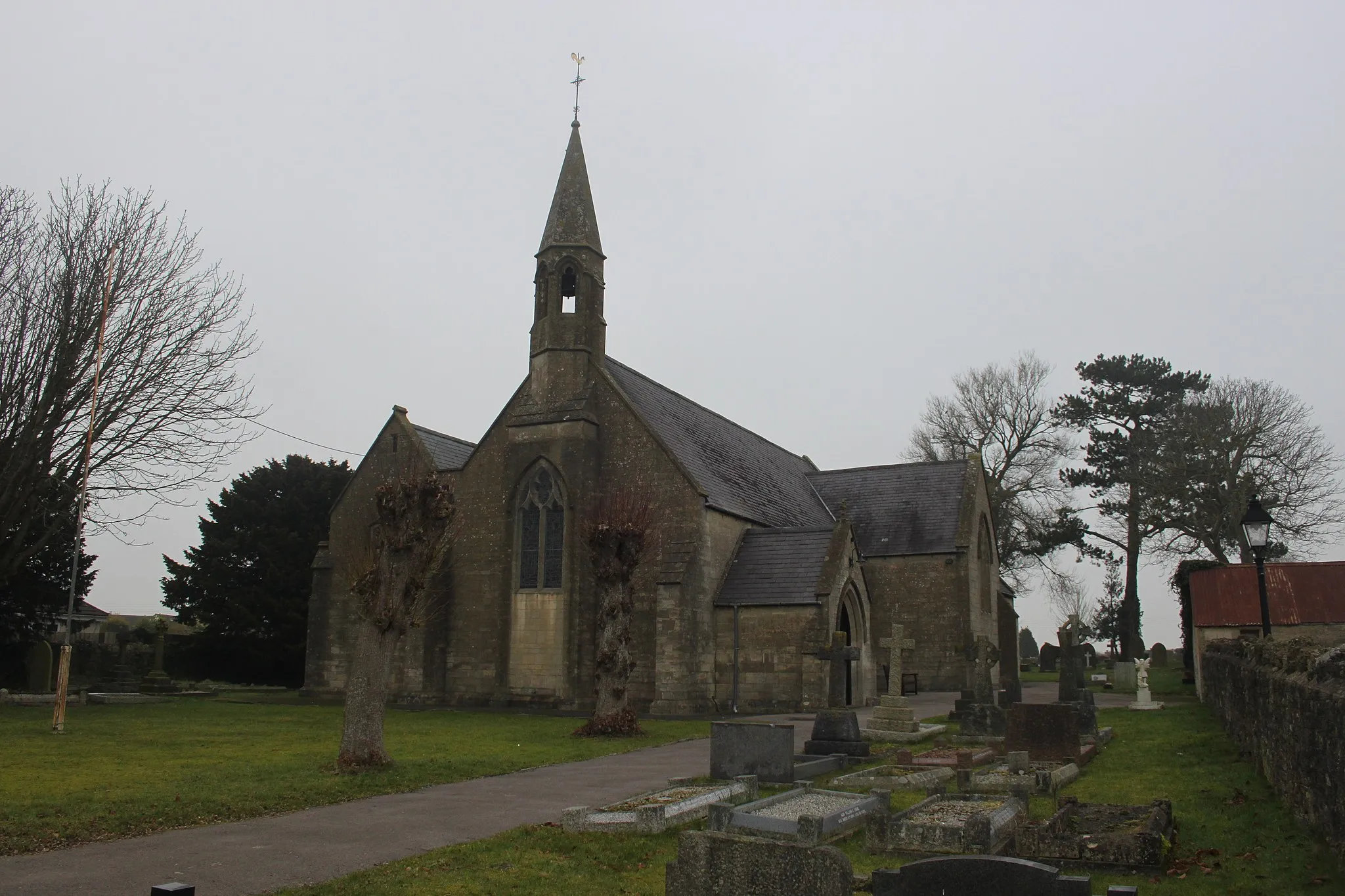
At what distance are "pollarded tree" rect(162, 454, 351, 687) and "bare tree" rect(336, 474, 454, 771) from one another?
2520 centimetres

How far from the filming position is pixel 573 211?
3031 centimetres

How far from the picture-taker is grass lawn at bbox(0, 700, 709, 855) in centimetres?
1088

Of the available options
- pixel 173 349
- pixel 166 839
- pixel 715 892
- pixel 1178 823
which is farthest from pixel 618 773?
pixel 173 349

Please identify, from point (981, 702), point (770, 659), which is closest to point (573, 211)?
point (770, 659)

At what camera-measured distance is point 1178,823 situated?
10391mm

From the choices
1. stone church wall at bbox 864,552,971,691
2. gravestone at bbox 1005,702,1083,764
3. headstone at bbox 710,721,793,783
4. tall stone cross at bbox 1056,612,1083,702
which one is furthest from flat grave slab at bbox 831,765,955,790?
stone church wall at bbox 864,552,971,691

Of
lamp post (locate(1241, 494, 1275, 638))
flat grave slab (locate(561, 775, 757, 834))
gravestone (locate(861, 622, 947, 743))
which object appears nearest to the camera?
flat grave slab (locate(561, 775, 757, 834))

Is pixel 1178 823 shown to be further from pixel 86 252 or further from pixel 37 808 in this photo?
pixel 86 252

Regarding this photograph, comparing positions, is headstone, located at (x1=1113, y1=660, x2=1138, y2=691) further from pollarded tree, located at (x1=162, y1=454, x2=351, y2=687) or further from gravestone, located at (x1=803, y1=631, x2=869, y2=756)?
pollarded tree, located at (x1=162, y1=454, x2=351, y2=687)

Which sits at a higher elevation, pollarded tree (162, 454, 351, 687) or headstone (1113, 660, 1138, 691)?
pollarded tree (162, 454, 351, 687)

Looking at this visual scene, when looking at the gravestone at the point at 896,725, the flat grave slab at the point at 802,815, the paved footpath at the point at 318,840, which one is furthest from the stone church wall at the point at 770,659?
the flat grave slab at the point at 802,815

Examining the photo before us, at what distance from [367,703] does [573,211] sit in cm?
1914

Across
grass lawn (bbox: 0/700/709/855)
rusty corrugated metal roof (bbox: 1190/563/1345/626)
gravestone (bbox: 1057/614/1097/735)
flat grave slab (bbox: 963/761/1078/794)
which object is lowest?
grass lawn (bbox: 0/700/709/855)

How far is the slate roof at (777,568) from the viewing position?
26.8 metres
